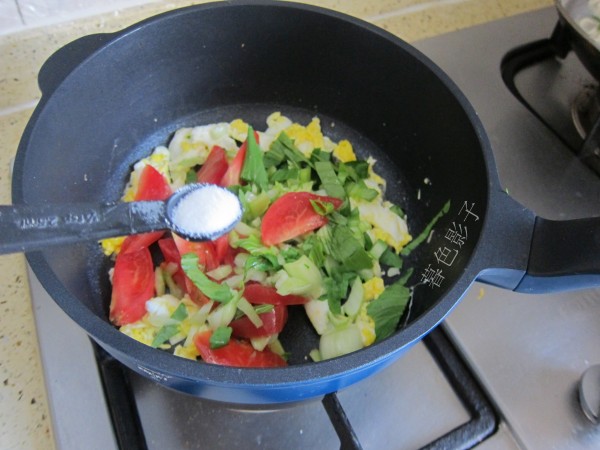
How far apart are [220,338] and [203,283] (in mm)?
69

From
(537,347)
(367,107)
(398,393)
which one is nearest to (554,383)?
(537,347)

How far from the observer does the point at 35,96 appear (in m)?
0.84

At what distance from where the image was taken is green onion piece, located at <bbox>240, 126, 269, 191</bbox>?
74cm

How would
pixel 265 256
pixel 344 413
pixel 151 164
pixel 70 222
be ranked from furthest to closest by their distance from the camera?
pixel 151 164
pixel 265 256
pixel 344 413
pixel 70 222

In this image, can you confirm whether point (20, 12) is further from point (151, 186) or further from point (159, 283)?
point (159, 283)

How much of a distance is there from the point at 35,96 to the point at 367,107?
487mm

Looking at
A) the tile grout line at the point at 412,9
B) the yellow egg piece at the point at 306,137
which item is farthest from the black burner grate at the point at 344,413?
the tile grout line at the point at 412,9

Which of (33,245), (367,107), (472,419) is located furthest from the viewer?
(367,107)

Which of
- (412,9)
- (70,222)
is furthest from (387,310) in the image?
(412,9)

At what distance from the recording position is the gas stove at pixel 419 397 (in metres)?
0.58

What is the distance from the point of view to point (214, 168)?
76 centimetres

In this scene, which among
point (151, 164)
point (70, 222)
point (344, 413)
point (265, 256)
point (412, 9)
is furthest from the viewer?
point (412, 9)

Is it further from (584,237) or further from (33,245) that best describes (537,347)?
(33,245)

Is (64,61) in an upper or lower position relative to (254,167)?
upper
